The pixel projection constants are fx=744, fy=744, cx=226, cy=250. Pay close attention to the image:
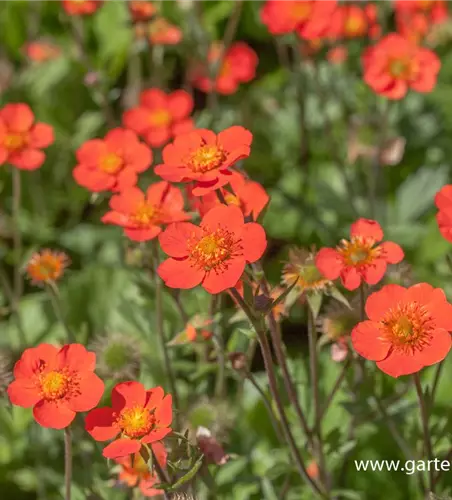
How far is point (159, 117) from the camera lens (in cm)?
286

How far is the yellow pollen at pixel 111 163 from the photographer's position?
6.58 feet

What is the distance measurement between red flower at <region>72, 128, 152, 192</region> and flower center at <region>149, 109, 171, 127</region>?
26.8 inches

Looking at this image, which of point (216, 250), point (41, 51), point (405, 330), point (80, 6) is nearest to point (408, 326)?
point (405, 330)

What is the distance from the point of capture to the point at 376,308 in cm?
147

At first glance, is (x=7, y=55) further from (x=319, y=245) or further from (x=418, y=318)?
(x=418, y=318)

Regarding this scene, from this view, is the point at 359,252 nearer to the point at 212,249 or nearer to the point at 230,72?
the point at 212,249

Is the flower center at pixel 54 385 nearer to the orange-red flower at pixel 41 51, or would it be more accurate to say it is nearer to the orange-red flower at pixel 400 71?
the orange-red flower at pixel 400 71

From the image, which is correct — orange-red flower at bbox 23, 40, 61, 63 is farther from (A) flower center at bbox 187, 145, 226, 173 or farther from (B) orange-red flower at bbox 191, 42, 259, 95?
(A) flower center at bbox 187, 145, 226, 173

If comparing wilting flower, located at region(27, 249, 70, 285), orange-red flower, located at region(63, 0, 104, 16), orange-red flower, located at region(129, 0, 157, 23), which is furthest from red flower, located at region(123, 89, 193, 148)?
wilting flower, located at region(27, 249, 70, 285)

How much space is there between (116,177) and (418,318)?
910 mm

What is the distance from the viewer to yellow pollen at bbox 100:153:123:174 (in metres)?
2.01

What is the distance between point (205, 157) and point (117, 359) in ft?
2.33

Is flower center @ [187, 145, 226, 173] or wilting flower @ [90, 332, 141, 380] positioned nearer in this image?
flower center @ [187, 145, 226, 173]

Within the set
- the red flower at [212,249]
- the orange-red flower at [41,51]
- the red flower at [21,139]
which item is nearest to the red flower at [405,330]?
the red flower at [212,249]
